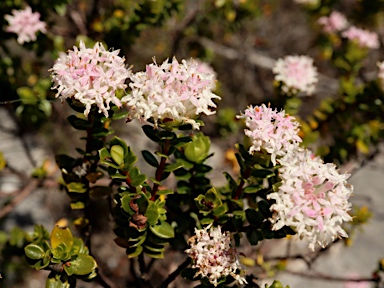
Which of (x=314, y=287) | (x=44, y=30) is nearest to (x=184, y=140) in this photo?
(x=44, y=30)

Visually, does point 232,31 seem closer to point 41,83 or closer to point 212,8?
point 212,8

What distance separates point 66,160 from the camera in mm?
1358

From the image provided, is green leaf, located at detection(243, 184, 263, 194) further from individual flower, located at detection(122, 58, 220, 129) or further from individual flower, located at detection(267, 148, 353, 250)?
individual flower, located at detection(122, 58, 220, 129)

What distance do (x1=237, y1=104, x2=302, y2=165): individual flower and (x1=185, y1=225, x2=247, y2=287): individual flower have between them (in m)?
0.24

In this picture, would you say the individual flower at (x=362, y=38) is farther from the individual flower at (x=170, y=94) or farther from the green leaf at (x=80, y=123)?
the green leaf at (x=80, y=123)

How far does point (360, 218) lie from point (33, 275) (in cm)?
196

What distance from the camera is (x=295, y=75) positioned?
1.83m

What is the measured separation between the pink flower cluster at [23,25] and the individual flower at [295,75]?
1.02 m

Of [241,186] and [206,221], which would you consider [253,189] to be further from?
[206,221]

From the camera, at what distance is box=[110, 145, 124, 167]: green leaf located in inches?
42.6

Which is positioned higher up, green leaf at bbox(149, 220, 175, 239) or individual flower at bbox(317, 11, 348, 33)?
individual flower at bbox(317, 11, 348, 33)

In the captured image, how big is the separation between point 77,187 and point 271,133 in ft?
1.91

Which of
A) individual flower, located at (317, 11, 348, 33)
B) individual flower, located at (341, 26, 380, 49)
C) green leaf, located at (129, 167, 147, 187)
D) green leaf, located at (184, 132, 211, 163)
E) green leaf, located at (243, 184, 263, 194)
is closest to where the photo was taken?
green leaf, located at (129, 167, 147, 187)

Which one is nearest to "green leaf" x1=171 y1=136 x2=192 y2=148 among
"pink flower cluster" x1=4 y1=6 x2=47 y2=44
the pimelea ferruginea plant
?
the pimelea ferruginea plant
